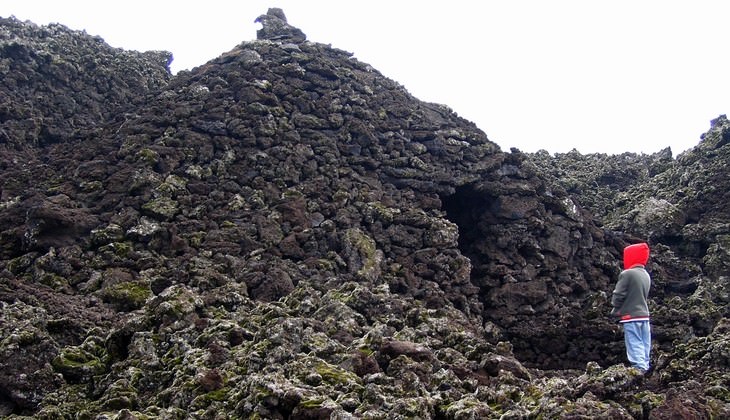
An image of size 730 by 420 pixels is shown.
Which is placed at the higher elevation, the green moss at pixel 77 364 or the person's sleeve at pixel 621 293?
the person's sleeve at pixel 621 293

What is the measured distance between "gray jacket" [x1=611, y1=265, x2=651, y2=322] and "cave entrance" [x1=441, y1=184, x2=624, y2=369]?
137 inches

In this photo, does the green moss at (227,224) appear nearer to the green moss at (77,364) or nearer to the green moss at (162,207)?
the green moss at (162,207)

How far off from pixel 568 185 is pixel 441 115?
546 cm

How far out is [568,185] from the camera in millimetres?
25625

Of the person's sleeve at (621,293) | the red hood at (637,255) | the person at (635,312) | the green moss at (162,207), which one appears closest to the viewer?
the person at (635,312)

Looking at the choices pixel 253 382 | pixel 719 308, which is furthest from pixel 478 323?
pixel 253 382

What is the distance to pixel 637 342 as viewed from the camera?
1195cm

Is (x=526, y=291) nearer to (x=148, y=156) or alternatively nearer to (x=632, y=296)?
(x=632, y=296)

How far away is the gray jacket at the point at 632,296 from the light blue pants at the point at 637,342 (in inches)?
5.5

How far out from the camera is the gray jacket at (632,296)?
39.5 ft

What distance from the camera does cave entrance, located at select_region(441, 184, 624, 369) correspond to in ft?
52.4

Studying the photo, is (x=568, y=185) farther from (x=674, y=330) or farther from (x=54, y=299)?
(x=54, y=299)

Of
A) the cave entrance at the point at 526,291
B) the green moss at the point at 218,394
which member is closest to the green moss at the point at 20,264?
the green moss at the point at 218,394

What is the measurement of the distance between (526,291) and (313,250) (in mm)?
5821
